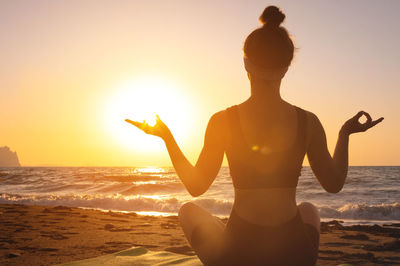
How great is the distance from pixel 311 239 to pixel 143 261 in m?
2.91

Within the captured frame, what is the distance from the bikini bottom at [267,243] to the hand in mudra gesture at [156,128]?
665mm

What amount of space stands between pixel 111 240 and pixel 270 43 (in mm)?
5743

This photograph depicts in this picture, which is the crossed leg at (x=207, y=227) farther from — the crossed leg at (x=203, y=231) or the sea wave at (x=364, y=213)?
the sea wave at (x=364, y=213)

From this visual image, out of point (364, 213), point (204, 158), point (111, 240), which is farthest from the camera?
point (364, 213)

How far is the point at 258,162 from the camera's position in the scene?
2.12 m

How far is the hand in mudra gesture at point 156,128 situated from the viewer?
90.4 inches

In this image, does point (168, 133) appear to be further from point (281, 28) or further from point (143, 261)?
point (143, 261)

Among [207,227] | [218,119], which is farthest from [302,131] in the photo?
[207,227]

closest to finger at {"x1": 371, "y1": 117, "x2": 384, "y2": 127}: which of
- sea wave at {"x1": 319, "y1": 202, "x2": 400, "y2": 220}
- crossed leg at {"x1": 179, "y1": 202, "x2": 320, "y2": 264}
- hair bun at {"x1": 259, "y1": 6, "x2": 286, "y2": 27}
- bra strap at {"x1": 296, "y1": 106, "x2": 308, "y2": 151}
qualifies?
bra strap at {"x1": 296, "y1": 106, "x2": 308, "y2": 151}

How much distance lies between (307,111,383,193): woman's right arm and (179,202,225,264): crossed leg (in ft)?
2.38

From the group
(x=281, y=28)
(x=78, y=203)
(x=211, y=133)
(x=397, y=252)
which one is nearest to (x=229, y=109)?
(x=211, y=133)

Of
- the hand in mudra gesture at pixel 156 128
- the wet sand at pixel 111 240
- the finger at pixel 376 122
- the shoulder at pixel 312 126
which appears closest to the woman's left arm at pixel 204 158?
the hand in mudra gesture at pixel 156 128

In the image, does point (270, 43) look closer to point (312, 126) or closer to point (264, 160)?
point (312, 126)

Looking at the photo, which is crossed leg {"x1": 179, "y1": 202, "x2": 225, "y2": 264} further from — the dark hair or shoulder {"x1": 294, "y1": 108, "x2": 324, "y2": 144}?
the dark hair
